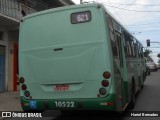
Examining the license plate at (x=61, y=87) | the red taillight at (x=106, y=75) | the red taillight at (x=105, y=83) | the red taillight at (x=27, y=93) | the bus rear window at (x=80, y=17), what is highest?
the bus rear window at (x=80, y=17)

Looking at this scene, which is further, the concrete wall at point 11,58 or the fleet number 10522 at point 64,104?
the concrete wall at point 11,58

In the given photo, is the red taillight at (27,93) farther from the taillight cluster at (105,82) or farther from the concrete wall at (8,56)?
the concrete wall at (8,56)

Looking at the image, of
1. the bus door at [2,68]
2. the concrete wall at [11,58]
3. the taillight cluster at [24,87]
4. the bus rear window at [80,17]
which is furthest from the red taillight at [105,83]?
the concrete wall at [11,58]

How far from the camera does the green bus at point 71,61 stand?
24.4 feet

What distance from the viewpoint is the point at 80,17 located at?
7.77 m

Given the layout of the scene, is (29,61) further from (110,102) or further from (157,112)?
(157,112)

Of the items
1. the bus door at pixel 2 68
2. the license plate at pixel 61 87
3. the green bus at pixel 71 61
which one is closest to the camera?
the green bus at pixel 71 61

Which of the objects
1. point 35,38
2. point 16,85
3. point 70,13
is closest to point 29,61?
point 35,38

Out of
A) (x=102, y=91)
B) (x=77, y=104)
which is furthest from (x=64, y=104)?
(x=102, y=91)

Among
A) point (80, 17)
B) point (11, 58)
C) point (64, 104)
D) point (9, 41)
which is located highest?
point (9, 41)

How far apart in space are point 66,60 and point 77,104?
3.55ft

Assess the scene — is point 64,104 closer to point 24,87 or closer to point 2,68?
point 24,87

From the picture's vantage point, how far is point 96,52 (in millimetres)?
7504

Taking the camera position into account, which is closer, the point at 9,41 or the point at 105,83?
the point at 105,83
